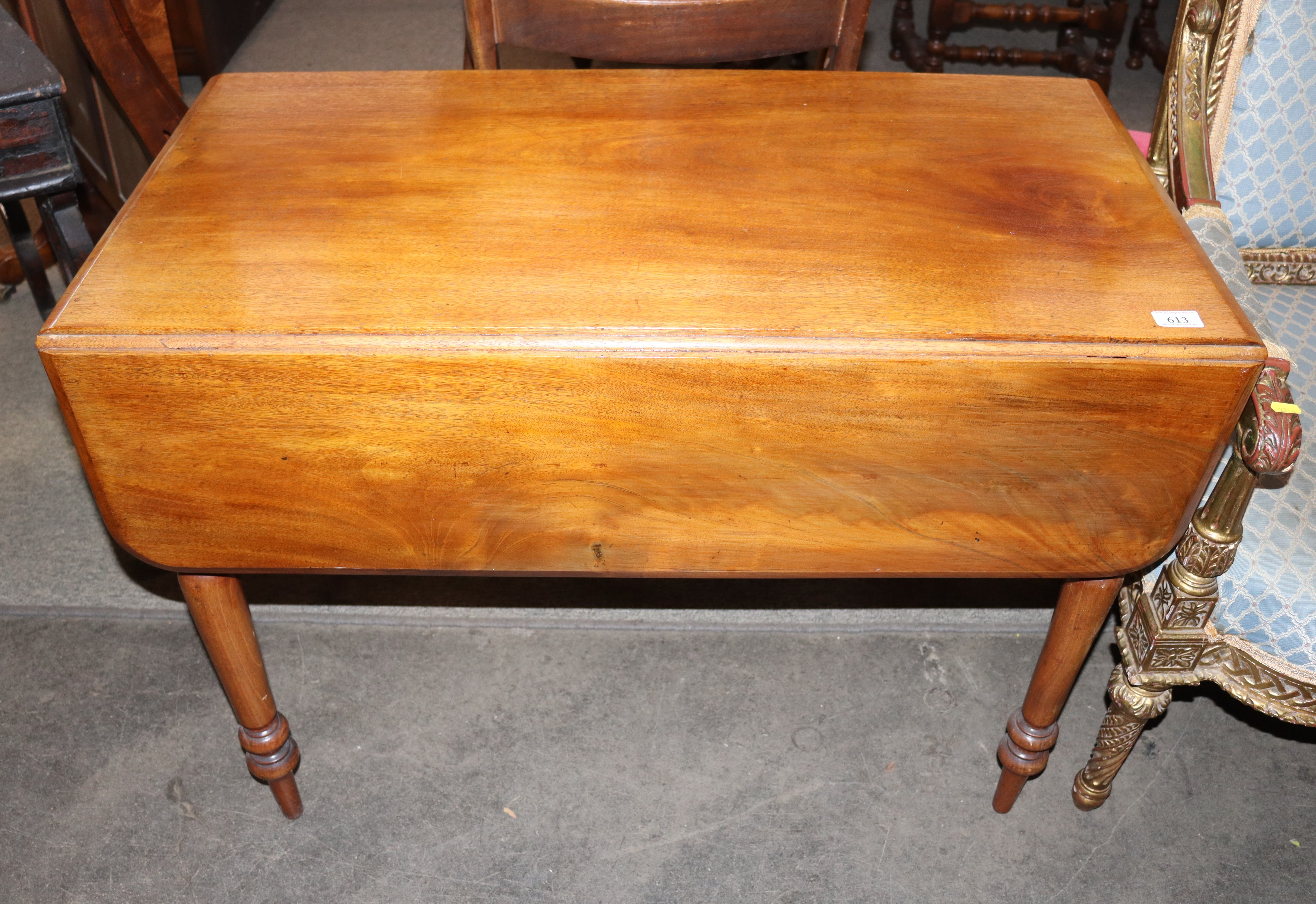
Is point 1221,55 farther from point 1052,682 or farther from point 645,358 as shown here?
point 645,358

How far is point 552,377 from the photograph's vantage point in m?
0.98

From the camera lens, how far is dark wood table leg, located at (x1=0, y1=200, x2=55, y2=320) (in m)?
1.90

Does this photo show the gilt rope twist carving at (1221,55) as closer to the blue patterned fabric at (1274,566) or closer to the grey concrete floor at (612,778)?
the blue patterned fabric at (1274,566)

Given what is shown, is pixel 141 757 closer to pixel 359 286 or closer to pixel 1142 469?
pixel 359 286

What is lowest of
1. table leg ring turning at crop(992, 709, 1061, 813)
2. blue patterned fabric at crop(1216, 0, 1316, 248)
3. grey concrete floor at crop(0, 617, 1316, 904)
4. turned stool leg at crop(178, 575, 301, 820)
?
grey concrete floor at crop(0, 617, 1316, 904)

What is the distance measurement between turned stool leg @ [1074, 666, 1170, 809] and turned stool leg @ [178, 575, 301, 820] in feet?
3.28

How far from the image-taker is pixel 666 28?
150 centimetres

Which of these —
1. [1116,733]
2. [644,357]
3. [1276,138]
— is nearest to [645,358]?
[644,357]

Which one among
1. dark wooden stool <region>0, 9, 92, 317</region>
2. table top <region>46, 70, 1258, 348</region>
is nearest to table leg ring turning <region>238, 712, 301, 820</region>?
table top <region>46, 70, 1258, 348</region>

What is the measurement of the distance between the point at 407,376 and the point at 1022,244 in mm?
603

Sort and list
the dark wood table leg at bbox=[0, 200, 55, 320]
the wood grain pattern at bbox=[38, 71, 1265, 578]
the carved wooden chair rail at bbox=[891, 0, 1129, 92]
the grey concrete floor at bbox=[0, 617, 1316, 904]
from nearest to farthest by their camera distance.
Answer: the wood grain pattern at bbox=[38, 71, 1265, 578] < the grey concrete floor at bbox=[0, 617, 1316, 904] < the dark wood table leg at bbox=[0, 200, 55, 320] < the carved wooden chair rail at bbox=[891, 0, 1129, 92]

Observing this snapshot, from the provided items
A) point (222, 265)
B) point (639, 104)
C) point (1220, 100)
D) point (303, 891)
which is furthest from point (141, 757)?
point (1220, 100)

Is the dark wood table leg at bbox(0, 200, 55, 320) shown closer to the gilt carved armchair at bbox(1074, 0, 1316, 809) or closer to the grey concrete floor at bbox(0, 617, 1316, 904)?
the grey concrete floor at bbox(0, 617, 1316, 904)

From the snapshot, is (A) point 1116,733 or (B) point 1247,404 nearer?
(B) point 1247,404
